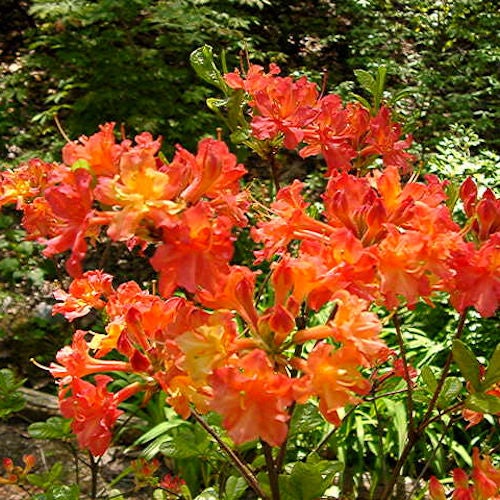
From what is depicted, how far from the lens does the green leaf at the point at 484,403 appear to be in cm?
82

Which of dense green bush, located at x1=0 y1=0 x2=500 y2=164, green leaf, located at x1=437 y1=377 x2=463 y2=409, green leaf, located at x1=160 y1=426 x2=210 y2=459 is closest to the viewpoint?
green leaf, located at x1=437 y1=377 x2=463 y2=409

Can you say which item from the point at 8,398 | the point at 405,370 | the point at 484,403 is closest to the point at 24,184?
the point at 8,398

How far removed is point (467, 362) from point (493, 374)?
4 centimetres

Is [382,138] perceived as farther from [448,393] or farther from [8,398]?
[8,398]

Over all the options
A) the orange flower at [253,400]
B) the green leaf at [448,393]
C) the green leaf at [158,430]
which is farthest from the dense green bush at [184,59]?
the orange flower at [253,400]

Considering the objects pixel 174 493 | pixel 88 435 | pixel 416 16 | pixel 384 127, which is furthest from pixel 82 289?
pixel 416 16

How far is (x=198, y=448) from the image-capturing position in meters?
1.20

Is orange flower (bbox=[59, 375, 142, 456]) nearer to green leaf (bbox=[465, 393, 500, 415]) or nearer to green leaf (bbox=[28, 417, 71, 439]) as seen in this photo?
green leaf (bbox=[465, 393, 500, 415])

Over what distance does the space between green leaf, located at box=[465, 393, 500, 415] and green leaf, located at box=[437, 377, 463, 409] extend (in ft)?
0.59

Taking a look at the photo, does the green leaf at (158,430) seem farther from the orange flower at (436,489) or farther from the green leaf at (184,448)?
the orange flower at (436,489)

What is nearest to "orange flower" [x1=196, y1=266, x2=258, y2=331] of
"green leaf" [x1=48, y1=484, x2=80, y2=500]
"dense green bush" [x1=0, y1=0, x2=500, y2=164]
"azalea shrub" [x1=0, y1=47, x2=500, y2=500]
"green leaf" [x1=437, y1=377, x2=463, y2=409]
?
"azalea shrub" [x1=0, y1=47, x2=500, y2=500]

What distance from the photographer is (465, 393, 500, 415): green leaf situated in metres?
0.82

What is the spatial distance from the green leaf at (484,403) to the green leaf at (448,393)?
178 mm

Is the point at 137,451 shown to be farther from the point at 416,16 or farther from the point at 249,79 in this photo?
the point at 416,16
